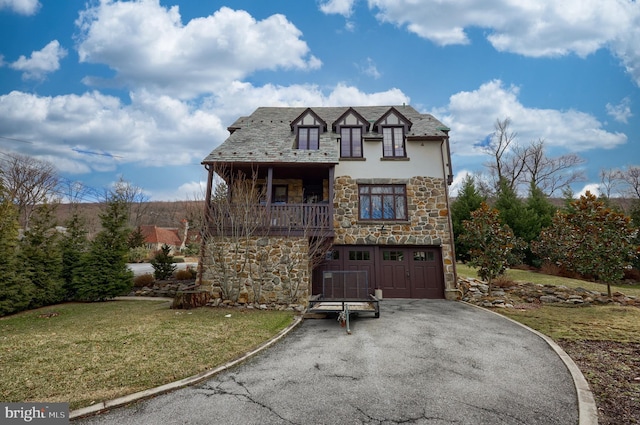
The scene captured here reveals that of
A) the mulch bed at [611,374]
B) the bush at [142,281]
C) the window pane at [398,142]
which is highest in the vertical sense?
the window pane at [398,142]

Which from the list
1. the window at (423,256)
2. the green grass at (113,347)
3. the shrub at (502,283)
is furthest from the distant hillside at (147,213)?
the shrub at (502,283)

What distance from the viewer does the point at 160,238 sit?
153 feet

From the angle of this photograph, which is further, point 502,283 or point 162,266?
point 162,266

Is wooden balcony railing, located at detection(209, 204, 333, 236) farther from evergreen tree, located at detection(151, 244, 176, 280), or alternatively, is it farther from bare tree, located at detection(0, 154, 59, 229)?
bare tree, located at detection(0, 154, 59, 229)

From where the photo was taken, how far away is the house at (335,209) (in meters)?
10.9

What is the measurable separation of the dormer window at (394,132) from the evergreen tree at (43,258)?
14719 mm

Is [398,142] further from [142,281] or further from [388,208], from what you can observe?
[142,281]

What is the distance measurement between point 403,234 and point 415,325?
582 cm

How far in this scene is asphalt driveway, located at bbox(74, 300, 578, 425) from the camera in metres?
3.47

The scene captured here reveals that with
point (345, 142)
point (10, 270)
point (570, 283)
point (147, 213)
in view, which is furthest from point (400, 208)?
point (147, 213)

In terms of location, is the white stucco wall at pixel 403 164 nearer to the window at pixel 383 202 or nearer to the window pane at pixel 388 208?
the window at pixel 383 202

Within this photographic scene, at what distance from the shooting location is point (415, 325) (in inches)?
314

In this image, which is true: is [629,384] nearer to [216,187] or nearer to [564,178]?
[216,187]

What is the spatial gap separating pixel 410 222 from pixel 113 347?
11.7 m
